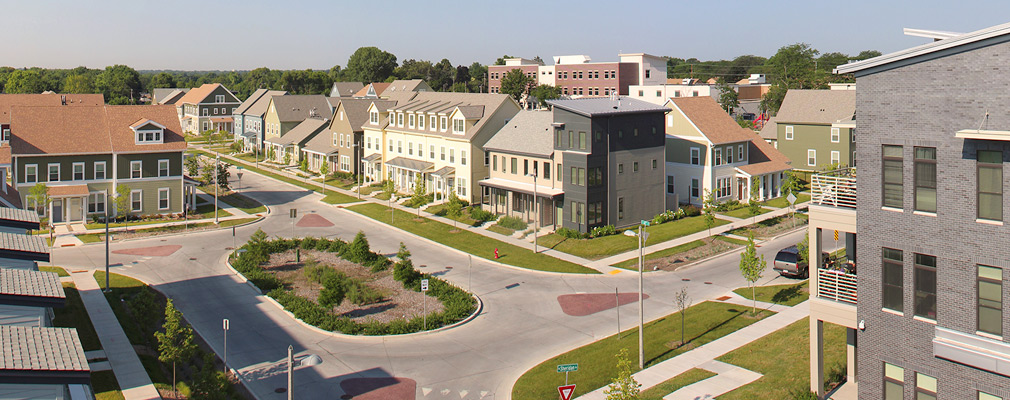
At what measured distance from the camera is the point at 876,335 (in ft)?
66.9

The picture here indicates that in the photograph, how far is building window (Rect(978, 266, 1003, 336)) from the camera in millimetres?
17953

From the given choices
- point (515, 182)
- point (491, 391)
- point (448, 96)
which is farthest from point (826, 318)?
point (448, 96)

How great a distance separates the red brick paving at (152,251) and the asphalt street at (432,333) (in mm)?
754

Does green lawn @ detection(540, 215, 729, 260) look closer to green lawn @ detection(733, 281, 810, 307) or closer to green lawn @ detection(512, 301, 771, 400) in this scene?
green lawn @ detection(733, 281, 810, 307)

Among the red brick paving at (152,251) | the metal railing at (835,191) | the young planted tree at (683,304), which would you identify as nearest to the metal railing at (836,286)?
the metal railing at (835,191)

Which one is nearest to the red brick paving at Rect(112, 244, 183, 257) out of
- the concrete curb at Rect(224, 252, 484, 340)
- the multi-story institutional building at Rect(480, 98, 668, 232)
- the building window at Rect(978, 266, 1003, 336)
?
the concrete curb at Rect(224, 252, 484, 340)

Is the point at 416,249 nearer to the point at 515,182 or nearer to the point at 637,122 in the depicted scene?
the point at 515,182

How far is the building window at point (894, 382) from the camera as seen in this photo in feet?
65.5

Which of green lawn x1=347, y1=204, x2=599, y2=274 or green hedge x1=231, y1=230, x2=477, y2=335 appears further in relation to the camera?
green lawn x1=347, y1=204, x2=599, y2=274

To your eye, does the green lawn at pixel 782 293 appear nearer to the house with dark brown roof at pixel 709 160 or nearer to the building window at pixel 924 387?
the building window at pixel 924 387

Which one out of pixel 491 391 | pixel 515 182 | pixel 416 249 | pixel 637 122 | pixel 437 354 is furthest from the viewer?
pixel 515 182

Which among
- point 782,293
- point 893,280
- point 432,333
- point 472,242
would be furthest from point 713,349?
point 472,242

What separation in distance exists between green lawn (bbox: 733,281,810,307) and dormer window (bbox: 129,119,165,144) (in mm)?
46039

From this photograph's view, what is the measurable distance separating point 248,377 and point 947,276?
22.7 metres
